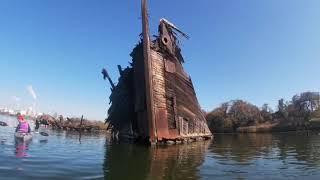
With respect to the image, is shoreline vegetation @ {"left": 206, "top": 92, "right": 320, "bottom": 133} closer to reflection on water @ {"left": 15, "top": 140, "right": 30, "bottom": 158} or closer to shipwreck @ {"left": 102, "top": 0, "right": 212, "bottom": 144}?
shipwreck @ {"left": 102, "top": 0, "right": 212, "bottom": 144}

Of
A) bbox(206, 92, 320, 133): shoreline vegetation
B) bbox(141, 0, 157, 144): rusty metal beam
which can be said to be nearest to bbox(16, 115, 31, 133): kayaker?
bbox(141, 0, 157, 144): rusty metal beam

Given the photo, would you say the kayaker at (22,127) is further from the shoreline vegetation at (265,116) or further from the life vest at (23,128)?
the shoreline vegetation at (265,116)

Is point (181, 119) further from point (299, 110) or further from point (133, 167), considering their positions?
point (299, 110)

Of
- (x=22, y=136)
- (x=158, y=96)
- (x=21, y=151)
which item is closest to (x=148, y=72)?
(x=158, y=96)

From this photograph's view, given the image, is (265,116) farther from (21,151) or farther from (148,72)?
(21,151)

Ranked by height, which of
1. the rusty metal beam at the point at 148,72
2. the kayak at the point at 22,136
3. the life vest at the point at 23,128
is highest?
the rusty metal beam at the point at 148,72

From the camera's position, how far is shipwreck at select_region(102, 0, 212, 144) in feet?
88.7

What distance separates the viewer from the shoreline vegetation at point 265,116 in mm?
74875

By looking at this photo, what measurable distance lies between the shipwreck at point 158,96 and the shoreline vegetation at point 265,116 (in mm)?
41137

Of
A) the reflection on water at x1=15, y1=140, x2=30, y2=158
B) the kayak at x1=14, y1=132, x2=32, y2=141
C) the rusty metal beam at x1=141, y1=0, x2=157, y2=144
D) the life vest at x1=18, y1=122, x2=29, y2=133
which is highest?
the rusty metal beam at x1=141, y1=0, x2=157, y2=144

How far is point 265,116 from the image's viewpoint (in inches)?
3324

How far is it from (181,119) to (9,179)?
2042 cm

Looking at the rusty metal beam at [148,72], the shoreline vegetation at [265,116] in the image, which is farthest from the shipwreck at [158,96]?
the shoreline vegetation at [265,116]

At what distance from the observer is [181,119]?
3005 cm
